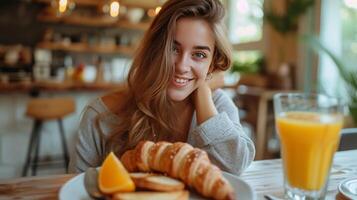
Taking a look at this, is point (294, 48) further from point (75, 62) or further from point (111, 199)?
point (111, 199)

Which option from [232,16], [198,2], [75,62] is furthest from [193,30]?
[232,16]

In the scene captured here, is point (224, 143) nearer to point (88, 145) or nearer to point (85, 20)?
point (88, 145)

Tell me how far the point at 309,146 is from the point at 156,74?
1.80 ft

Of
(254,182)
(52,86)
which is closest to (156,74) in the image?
(254,182)

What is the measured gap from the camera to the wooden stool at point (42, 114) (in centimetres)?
281

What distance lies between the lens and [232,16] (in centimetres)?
614

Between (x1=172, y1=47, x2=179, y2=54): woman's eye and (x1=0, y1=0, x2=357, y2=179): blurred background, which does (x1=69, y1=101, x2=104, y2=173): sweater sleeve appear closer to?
(x1=172, y1=47, x2=179, y2=54): woman's eye

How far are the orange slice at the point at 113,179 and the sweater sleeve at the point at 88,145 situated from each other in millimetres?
463

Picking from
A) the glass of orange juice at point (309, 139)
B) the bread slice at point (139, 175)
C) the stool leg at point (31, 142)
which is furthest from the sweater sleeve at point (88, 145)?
the stool leg at point (31, 142)

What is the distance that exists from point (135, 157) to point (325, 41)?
11.4 feet

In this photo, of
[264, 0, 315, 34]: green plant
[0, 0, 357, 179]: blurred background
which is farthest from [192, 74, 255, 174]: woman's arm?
[264, 0, 315, 34]: green plant

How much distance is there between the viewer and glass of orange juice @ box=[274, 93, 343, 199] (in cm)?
66

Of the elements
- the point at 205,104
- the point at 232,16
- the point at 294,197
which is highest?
the point at 232,16

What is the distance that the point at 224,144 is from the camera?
1.01m
